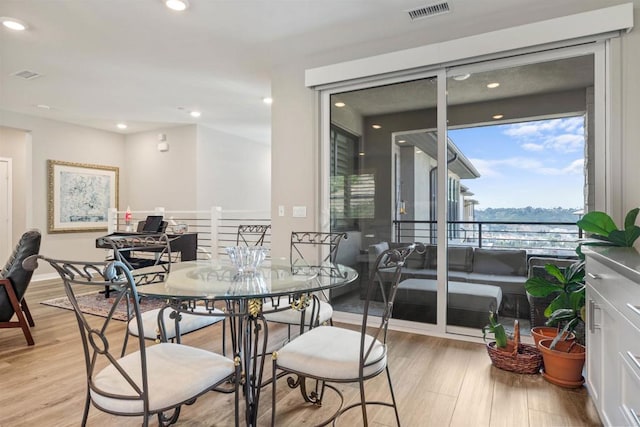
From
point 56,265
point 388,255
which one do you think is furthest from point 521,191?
point 56,265

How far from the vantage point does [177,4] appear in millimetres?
2682

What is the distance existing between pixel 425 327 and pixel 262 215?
5421mm

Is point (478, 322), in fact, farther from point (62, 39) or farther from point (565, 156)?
point (62, 39)

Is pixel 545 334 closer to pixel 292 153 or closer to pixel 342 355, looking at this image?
pixel 342 355

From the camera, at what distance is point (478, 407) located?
80.0 inches

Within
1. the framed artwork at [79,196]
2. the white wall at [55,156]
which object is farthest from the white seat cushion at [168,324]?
the framed artwork at [79,196]

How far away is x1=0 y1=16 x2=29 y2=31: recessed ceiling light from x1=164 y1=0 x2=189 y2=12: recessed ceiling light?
133 centimetres

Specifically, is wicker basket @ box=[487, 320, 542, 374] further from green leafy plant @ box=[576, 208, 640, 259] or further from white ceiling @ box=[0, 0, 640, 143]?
white ceiling @ box=[0, 0, 640, 143]

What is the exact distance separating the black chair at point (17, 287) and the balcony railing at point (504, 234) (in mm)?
3133

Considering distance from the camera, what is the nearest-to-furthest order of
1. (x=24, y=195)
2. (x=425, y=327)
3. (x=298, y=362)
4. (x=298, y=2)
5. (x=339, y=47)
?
1. (x=298, y=362)
2. (x=298, y=2)
3. (x=425, y=327)
4. (x=339, y=47)
5. (x=24, y=195)

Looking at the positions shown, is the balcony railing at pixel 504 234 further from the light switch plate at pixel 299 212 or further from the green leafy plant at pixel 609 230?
the light switch plate at pixel 299 212

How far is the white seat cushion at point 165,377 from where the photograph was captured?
128cm

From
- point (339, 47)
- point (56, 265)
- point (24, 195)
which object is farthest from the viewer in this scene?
point (24, 195)

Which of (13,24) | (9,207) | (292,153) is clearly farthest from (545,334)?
(9,207)
